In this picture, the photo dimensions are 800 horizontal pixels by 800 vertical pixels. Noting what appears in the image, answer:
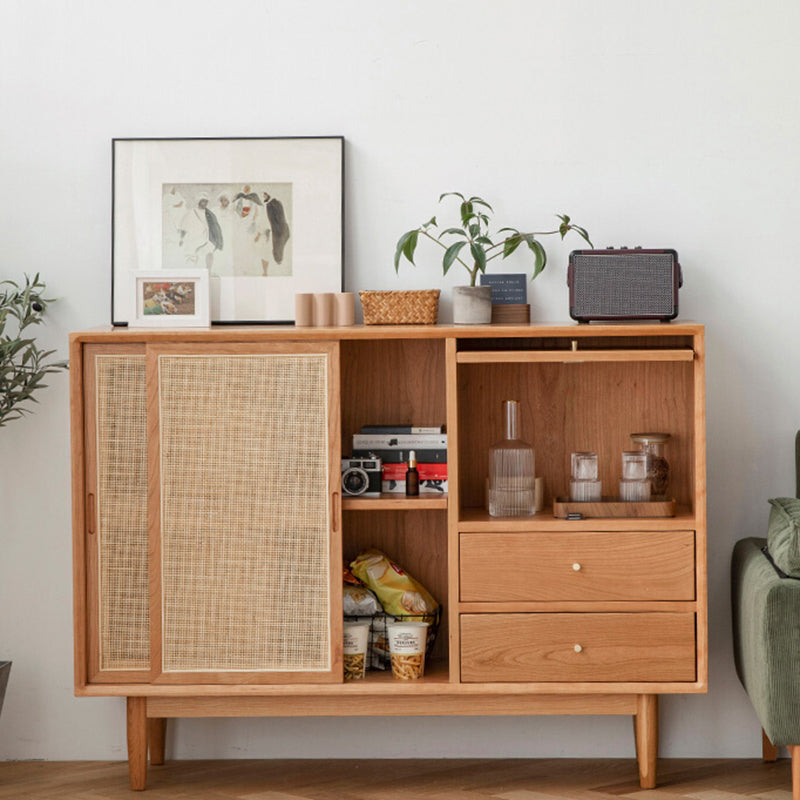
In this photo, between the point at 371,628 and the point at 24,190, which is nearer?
the point at 371,628

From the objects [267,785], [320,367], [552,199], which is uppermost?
[552,199]

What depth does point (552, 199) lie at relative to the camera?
3.00 m

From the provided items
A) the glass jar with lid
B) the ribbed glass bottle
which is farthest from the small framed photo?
the glass jar with lid

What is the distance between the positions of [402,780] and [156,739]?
28.7 inches

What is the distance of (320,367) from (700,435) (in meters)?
0.98

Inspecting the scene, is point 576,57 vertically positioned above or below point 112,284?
above

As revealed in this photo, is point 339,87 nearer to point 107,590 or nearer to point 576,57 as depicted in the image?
point 576,57

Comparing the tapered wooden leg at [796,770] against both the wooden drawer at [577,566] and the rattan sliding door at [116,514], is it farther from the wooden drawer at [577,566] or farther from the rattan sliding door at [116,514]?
the rattan sliding door at [116,514]

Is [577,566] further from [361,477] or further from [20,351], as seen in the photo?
[20,351]

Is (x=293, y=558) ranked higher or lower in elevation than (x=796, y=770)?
higher

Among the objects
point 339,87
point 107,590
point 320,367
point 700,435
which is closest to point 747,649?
point 700,435

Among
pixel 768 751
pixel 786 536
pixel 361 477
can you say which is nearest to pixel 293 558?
pixel 361 477

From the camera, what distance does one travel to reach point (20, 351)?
3.06 meters

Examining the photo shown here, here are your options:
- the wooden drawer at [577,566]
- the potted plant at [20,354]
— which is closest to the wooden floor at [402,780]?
the potted plant at [20,354]
